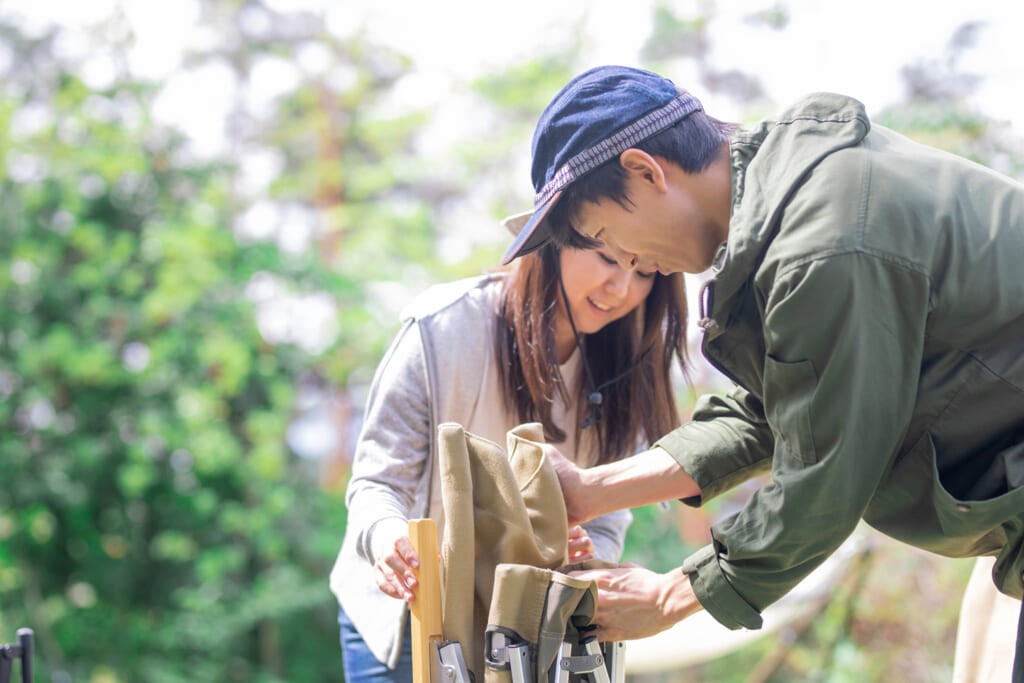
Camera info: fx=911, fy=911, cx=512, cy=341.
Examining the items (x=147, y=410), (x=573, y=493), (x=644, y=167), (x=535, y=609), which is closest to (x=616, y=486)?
(x=573, y=493)

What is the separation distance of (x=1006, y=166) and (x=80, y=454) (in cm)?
523

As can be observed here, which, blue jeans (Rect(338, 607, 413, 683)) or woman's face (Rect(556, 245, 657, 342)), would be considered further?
woman's face (Rect(556, 245, 657, 342))

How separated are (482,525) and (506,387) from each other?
0.42 metres

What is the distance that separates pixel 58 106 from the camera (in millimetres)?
5309

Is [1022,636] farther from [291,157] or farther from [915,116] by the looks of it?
[291,157]

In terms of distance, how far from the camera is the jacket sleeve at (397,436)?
5.35 ft

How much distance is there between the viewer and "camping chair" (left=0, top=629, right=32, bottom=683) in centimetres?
177

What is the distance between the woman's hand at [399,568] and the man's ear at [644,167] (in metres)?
0.63

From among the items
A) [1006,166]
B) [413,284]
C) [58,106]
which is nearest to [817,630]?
[1006,166]

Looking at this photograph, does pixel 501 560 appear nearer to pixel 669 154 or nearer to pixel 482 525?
pixel 482 525

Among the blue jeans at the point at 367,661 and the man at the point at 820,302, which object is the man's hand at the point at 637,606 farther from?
the blue jeans at the point at 367,661

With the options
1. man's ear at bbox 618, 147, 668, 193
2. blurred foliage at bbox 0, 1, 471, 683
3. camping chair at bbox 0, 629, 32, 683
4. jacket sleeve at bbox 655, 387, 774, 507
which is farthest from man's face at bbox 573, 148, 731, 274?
blurred foliage at bbox 0, 1, 471, 683

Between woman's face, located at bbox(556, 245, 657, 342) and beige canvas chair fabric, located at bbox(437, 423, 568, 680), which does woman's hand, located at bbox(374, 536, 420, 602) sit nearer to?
beige canvas chair fabric, located at bbox(437, 423, 568, 680)

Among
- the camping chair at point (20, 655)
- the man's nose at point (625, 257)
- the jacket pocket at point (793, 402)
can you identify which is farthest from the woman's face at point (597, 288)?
the camping chair at point (20, 655)
